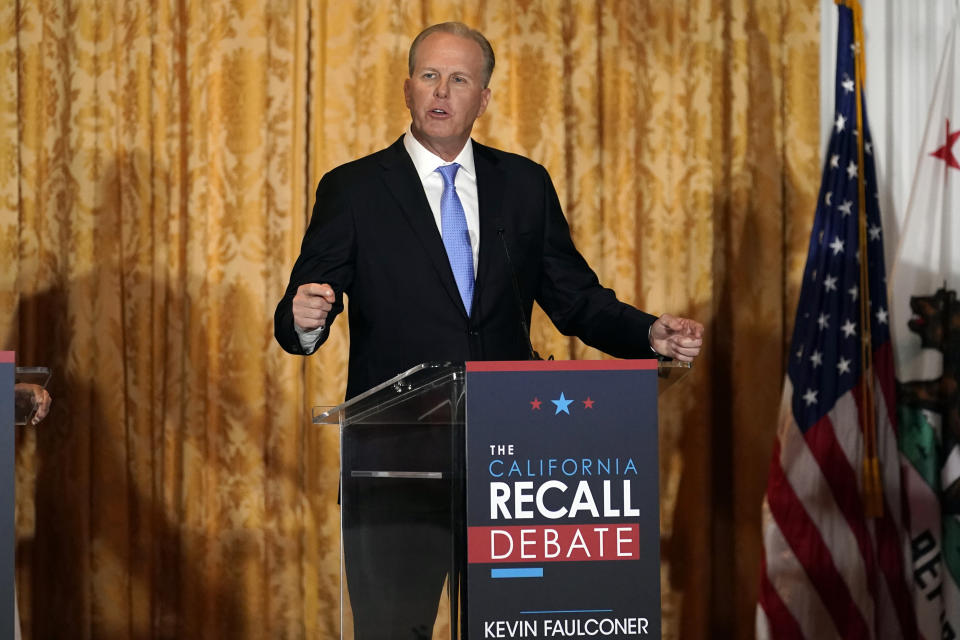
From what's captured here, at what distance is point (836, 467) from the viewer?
150 inches

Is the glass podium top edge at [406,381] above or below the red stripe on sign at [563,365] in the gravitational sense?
below

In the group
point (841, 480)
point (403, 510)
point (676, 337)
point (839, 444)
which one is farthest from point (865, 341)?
point (403, 510)

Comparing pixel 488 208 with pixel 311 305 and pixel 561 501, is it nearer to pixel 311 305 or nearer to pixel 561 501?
pixel 311 305

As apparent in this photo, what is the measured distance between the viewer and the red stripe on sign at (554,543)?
6.22ft

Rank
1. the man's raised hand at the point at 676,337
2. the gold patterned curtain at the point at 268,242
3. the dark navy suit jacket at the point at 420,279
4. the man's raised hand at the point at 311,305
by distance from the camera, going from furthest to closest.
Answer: the gold patterned curtain at the point at 268,242
the dark navy suit jacket at the point at 420,279
the man's raised hand at the point at 676,337
the man's raised hand at the point at 311,305

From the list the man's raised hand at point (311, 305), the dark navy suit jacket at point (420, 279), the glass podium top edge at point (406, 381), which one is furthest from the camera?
the dark navy suit jacket at point (420, 279)

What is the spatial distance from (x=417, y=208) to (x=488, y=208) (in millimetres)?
185

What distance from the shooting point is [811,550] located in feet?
12.4

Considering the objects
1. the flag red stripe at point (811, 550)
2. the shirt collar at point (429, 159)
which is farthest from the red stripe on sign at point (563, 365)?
the flag red stripe at point (811, 550)

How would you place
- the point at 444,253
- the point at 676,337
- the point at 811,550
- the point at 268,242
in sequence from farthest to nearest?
the point at 268,242, the point at 811,550, the point at 444,253, the point at 676,337

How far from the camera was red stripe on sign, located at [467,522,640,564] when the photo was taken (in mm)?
1895

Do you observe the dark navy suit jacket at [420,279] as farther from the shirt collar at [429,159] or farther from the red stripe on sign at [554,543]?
the red stripe on sign at [554,543]

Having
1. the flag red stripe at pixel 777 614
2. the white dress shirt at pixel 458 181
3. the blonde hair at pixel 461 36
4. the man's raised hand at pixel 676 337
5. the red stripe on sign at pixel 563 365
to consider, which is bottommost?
the flag red stripe at pixel 777 614

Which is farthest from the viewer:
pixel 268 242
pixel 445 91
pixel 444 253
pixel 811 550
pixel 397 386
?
pixel 268 242
